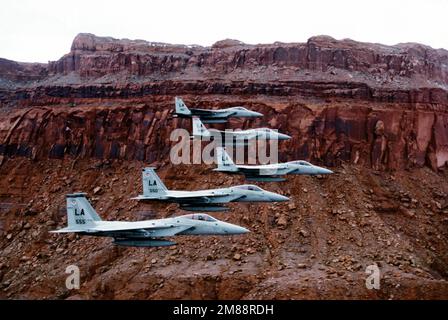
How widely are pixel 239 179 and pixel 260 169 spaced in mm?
19125

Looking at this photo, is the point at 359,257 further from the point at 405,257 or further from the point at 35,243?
the point at 35,243

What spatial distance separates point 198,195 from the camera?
64.5 m

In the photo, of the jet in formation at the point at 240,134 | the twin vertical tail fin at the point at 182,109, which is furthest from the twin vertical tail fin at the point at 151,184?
the jet in formation at the point at 240,134

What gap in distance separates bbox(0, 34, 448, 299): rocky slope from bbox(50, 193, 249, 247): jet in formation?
1289cm

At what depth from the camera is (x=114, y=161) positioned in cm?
9688

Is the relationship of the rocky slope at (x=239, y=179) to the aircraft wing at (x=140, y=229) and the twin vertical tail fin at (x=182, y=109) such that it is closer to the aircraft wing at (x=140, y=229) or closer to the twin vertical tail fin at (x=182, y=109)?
the aircraft wing at (x=140, y=229)

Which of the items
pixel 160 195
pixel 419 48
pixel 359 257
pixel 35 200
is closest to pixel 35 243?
pixel 35 200

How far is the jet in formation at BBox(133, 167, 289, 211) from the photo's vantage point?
64.3m

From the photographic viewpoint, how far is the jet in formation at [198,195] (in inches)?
2532

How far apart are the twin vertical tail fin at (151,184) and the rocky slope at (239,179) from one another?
1308cm
